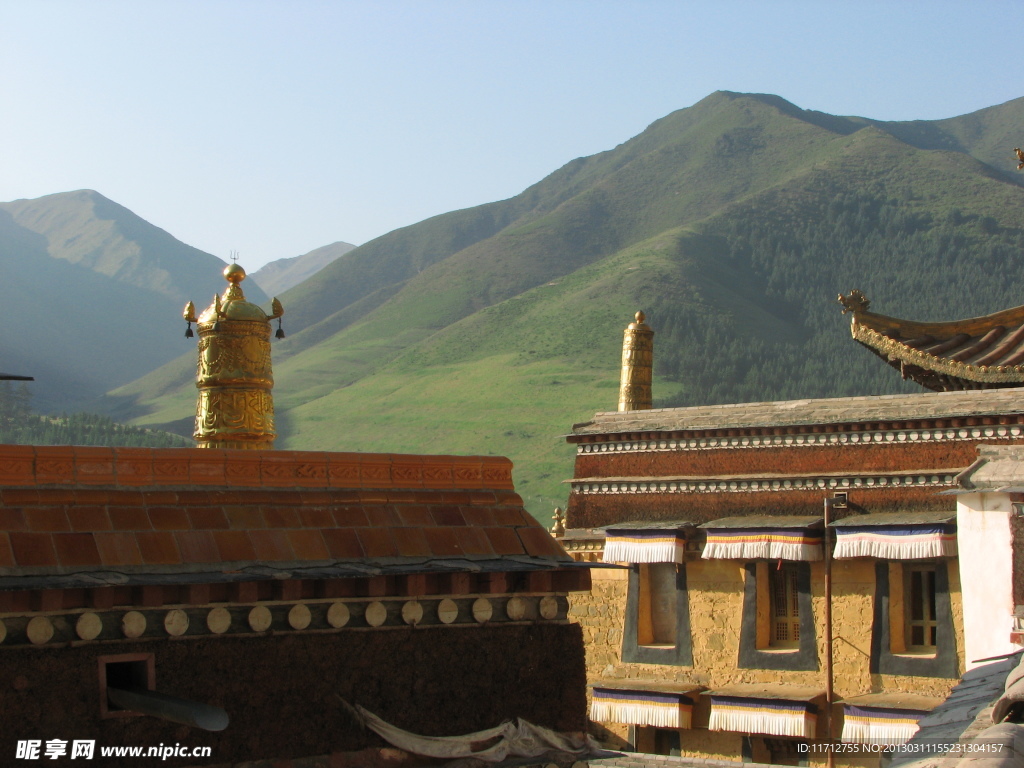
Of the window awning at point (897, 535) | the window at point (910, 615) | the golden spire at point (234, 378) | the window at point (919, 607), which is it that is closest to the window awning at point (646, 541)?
the window awning at point (897, 535)

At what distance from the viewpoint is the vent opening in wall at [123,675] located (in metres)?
6.61

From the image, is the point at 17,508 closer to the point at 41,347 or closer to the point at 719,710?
the point at 719,710

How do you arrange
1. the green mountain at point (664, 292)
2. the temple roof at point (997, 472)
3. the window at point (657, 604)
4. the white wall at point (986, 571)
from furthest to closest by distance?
1. the green mountain at point (664, 292)
2. the window at point (657, 604)
3. the white wall at point (986, 571)
4. the temple roof at point (997, 472)

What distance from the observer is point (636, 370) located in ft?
74.8

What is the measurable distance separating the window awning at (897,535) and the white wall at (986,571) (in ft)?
3.55

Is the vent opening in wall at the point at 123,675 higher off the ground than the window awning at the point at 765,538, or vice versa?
the window awning at the point at 765,538

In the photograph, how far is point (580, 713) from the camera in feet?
28.1

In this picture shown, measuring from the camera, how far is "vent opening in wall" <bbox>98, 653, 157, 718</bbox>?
6.61 metres

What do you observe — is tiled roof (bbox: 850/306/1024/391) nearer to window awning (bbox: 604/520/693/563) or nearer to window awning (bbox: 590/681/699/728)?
window awning (bbox: 604/520/693/563)

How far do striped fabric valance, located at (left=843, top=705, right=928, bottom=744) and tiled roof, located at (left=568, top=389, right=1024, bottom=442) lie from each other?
3906 mm

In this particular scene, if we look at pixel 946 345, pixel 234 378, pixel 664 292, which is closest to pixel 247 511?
pixel 234 378

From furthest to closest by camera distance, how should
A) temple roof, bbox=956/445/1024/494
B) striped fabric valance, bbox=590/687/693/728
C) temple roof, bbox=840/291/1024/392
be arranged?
temple roof, bbox=840/291/1024/392, striped fabric valance, bbox=590/687/693/728, temple roof, bbox=956/445/1024/494

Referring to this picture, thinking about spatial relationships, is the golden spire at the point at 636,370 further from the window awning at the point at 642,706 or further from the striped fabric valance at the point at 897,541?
the striped fabric valance at the point at 897,541

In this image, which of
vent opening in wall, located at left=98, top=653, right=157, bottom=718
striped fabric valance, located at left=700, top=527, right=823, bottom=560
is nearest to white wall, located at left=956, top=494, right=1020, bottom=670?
striped fabric valance, located at left=700, top=527, right=823, bottom=560
